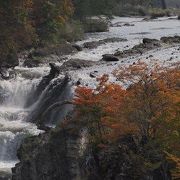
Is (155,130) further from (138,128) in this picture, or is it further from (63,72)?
(63,72)

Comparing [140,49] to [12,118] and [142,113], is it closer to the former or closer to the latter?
[12,118]

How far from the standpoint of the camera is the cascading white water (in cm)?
3191

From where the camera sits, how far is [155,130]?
22.0m

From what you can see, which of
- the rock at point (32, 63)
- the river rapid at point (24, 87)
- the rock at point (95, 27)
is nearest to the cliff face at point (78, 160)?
the river rapid at point (24, 87)

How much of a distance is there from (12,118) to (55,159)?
13.5 metres

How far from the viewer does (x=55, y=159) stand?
2394 cm

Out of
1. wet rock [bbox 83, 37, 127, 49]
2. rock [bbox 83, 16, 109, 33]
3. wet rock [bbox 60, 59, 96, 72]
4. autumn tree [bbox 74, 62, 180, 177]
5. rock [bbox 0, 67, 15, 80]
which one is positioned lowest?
rock [bbox 83, 16, 109, 33]

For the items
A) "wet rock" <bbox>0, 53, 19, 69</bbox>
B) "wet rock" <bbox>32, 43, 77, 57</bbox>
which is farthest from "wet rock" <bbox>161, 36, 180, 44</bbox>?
"wet rock" <bbox>0, 53, 19, 69</bbox>

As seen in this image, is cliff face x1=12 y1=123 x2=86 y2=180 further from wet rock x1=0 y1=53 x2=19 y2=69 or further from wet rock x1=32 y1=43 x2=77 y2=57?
wet rock x1=32 y1=43 x2=77 y2=57

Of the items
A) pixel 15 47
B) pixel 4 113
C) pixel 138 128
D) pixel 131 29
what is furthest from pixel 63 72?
pixel 131 29

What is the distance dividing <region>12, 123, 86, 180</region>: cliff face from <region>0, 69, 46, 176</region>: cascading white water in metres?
5.44

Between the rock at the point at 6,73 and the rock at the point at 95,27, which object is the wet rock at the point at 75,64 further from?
the rock at the point at 95,27

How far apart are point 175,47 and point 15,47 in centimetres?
1457

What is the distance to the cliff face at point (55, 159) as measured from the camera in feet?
77.3
